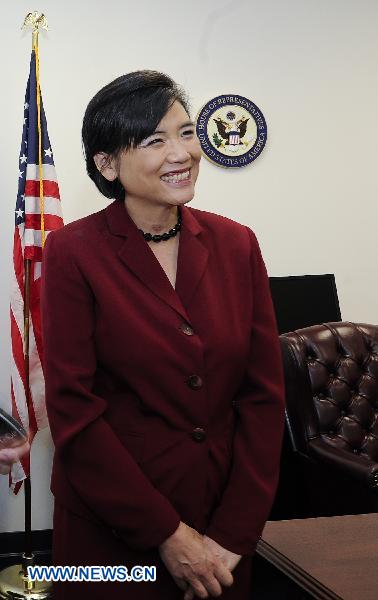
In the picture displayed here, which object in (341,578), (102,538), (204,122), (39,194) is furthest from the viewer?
(204,122)

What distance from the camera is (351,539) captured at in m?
1.79

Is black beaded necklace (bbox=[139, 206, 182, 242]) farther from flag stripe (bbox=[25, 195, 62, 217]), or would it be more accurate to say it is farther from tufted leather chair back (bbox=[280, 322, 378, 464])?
flag stripe (bbox=[25, 195, 62, 217])

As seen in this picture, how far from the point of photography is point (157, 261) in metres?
1.76

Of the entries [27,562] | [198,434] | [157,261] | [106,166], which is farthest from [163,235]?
[27,562]

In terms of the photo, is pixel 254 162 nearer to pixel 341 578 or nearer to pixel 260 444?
pixel 260 444

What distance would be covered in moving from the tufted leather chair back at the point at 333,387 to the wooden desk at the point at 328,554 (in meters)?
1.31

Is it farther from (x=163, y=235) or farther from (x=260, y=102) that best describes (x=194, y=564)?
(x=260, y=102)

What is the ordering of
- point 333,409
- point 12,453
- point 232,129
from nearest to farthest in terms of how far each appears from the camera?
point 12,453 → point 333,409 → point 232,129

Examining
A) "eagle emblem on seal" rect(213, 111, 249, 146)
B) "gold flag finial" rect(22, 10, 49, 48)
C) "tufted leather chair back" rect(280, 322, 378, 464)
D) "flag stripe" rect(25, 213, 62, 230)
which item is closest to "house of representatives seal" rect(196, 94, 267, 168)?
"eagle emblem on seal" rect(213, 111, 249, 146)

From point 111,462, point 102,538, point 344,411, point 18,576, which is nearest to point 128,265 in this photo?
point 111,462

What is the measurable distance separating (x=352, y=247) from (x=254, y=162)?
30.2 inches

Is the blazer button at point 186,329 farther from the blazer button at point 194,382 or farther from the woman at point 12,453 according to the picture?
the woman at point 12,453

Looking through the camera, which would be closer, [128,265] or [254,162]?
[128,265]

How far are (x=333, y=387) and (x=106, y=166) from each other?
1.91m
